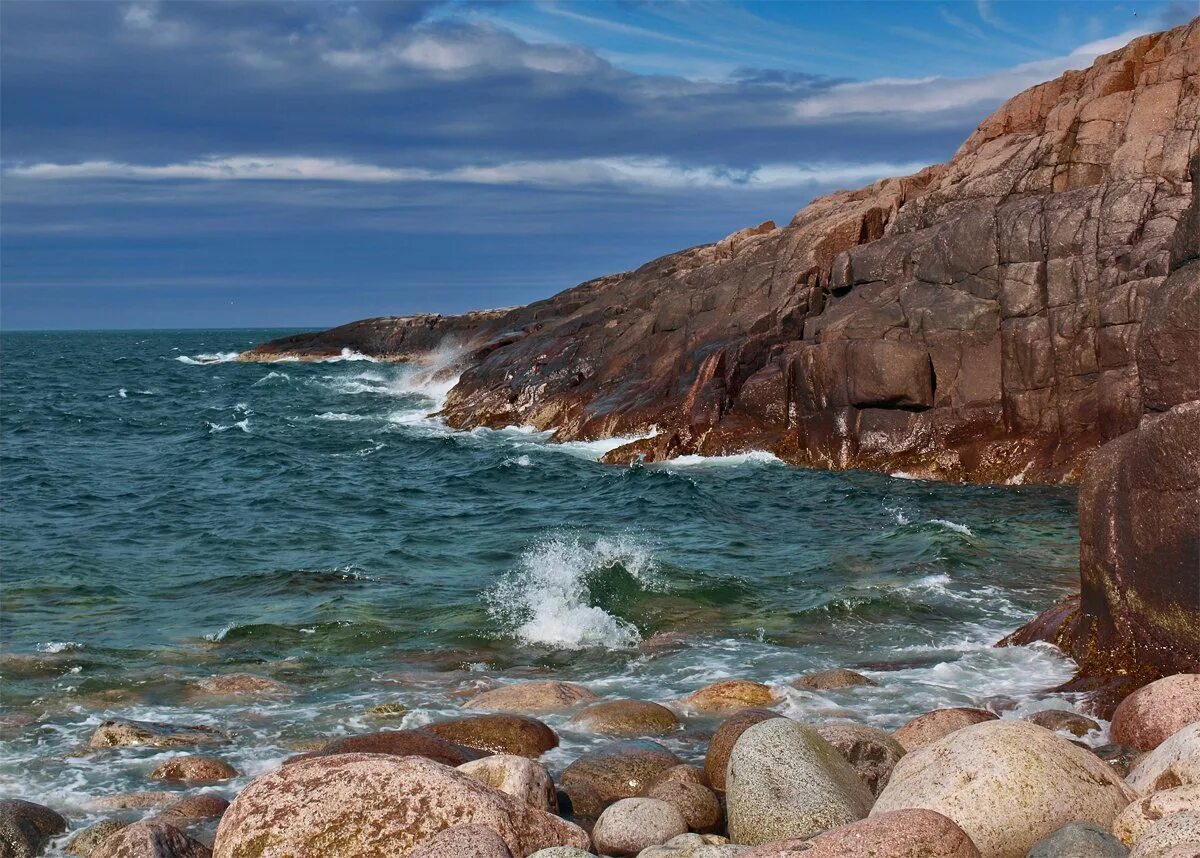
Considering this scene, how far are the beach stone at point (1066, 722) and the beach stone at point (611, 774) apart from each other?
3.42m

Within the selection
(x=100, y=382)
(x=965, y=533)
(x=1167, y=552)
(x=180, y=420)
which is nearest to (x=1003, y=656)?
(x=1167, y=552)

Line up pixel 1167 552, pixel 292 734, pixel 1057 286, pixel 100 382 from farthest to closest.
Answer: pixel 100 382 < pixel 1057 286 < pixel 292 734 < pixel 1167 552

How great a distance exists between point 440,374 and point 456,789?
56.9 meters

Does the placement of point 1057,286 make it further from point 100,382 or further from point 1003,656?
point 100,382

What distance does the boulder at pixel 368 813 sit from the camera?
8.05 m

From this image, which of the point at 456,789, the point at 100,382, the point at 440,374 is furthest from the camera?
the point at 100,382

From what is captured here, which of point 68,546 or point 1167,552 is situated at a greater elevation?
point 1167,552

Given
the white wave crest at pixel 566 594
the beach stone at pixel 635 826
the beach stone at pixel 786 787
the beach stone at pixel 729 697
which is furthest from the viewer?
the white wave crest at pixel 566 594

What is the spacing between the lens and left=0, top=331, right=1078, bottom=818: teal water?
13562 millimetres

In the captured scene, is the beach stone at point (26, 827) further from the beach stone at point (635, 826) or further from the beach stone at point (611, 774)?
the beach stone at point (635, 826)

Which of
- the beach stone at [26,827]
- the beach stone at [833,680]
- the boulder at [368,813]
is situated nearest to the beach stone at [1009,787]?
the boulder at [368,813]

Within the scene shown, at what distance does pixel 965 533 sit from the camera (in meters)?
21.8

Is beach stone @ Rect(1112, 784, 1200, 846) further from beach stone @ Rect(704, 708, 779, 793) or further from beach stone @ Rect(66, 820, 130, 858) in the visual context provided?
beach stone @ Rect(66, 820, 130, 858)

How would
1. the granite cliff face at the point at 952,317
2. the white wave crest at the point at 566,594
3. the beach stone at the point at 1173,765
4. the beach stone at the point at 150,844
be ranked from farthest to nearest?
the granite cliff face at the point at 952,317
the white wave crest at the point at 566,594
the beach stone at the point at 150,844
the beach stone at the point at 1173,765
